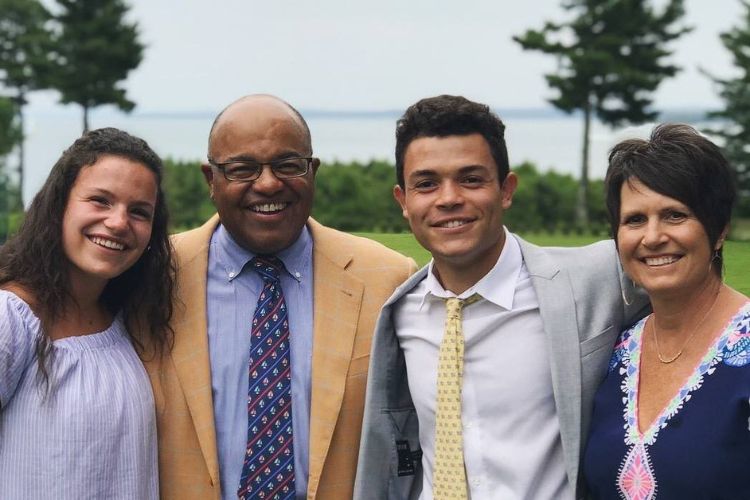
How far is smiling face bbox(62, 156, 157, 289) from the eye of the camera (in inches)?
134

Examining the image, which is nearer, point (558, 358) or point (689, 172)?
point (689, 172)

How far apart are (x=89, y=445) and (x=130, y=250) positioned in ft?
2.19

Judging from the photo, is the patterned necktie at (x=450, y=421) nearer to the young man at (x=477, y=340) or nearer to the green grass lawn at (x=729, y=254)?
the young man at (x=477, y=340)

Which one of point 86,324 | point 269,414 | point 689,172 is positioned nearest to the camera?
point 689,172

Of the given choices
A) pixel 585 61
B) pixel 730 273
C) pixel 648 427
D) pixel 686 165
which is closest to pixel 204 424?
pixel 648 427

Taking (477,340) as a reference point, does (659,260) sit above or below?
above

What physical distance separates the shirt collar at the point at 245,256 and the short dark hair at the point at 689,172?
1290mm

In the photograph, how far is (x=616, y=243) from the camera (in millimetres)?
3303

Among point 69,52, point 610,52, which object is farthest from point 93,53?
point 610,52

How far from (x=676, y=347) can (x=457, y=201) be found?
32.2 inches

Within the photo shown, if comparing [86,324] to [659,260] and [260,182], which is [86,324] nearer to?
[260,182]

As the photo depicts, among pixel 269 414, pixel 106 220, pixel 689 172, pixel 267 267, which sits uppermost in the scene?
pixel 689 172

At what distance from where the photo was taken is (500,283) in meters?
3.42

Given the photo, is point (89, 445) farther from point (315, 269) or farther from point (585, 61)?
point (585, 61)
